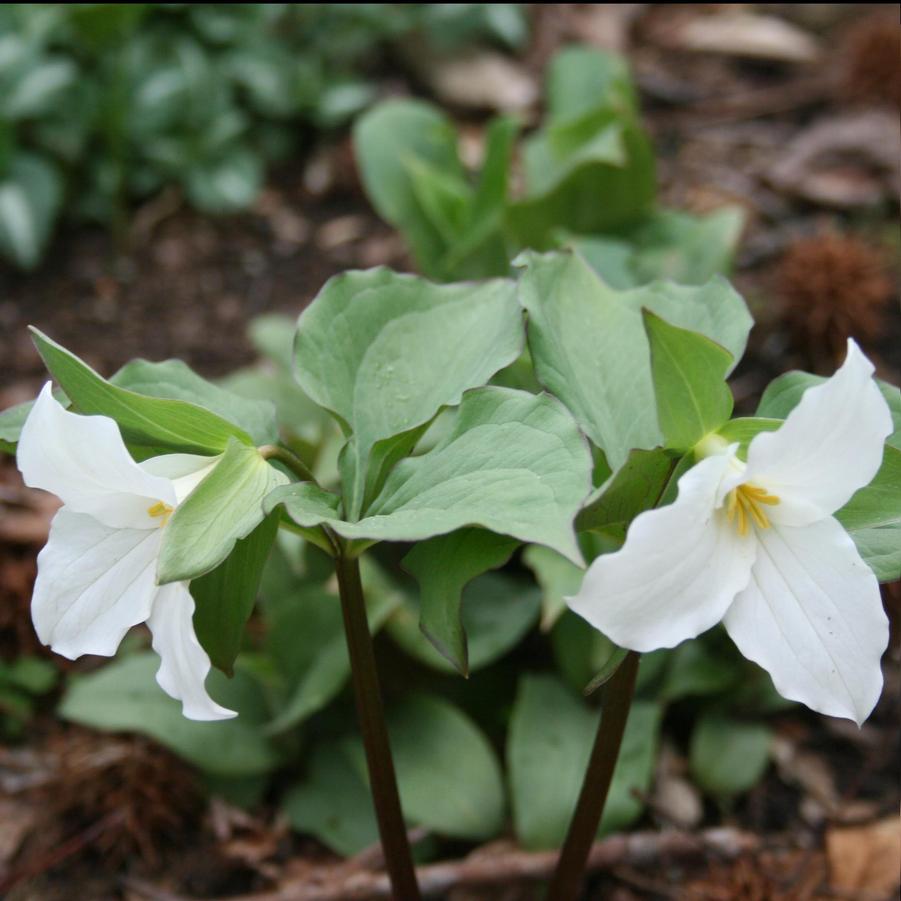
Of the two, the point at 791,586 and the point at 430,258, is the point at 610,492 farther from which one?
the point at 430,258

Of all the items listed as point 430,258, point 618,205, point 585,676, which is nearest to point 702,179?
point 618,205

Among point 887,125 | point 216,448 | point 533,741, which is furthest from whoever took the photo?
point 887,125

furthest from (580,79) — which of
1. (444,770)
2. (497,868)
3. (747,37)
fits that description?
(497,868)

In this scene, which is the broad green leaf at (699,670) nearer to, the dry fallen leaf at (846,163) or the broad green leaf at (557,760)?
the broad green leaf at (557,760)

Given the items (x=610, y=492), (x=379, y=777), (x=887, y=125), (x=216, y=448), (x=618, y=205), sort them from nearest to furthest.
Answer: (x=610, y=492), (x=216, y=448), (x=379, y=777), (x=618, y=205), (x=887, y=125)

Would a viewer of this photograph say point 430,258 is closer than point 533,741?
No

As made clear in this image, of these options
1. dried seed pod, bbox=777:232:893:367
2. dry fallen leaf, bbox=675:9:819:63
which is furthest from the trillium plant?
dry fallen leaf, bbox=675:9:819:63

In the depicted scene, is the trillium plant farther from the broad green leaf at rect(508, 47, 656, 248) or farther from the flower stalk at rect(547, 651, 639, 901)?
the broad green leaf at rect(508, 47, 656, 248)

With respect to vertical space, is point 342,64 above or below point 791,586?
below
